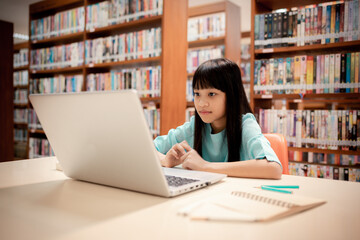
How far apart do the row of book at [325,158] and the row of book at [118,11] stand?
1.76m

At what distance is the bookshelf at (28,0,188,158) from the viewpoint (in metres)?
2.89

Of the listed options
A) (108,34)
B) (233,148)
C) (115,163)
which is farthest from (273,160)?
(108,34)

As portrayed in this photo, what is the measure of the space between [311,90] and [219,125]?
4.10ft

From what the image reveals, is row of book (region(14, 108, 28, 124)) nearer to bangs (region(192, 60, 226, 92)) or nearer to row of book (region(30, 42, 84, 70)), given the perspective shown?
row of book (region(30, 42, 84, 70))

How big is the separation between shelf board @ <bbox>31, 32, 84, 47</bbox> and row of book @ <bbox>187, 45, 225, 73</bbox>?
4.44 ft

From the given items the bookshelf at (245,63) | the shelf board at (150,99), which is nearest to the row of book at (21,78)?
the shelf board at (150,99)

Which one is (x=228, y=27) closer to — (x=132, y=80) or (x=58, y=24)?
(x=132, y=80)

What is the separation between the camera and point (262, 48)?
260cm

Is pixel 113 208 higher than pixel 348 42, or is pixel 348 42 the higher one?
pixel 348 42

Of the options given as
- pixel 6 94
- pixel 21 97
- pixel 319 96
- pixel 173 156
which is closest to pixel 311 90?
pixel 319 96

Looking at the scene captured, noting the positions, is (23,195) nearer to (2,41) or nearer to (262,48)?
(262,48)

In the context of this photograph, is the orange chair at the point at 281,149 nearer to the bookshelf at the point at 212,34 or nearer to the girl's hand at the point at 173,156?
the girl's hand at the point at 173,156

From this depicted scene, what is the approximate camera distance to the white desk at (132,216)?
1.67 feet

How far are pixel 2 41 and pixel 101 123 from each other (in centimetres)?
511
